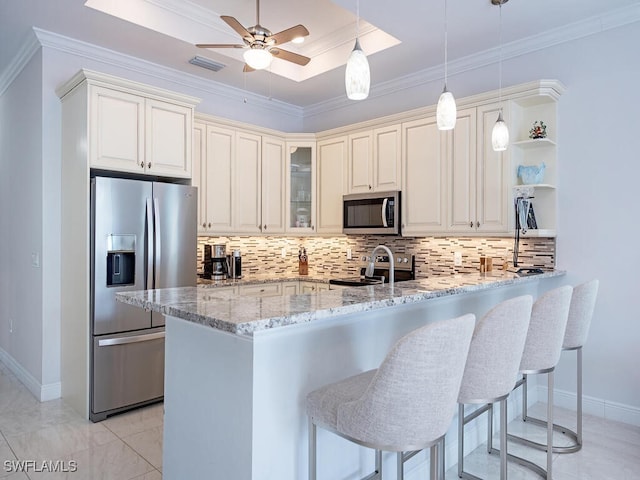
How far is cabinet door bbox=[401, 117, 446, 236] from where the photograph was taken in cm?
378

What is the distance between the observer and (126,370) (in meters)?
3.21

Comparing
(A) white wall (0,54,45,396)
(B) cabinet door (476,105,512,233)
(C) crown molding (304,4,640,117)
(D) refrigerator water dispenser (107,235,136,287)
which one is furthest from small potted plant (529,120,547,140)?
(A) white wall (0,54,45,396)

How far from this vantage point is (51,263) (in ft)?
11.5

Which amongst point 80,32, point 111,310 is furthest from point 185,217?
point 80,32

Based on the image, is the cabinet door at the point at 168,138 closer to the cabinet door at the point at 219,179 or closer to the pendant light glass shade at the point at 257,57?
the cabinet door at the point at 219,179

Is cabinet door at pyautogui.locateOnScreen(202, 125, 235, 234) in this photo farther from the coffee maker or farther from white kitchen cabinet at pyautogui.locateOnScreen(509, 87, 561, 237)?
white kitchen cabinet at pyautogui.locateOnScreen(509, 87, 561, 237)

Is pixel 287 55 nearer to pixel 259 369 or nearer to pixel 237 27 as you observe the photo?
pixel 237 27

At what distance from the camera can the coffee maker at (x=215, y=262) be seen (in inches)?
166

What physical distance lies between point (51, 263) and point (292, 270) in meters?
2.50

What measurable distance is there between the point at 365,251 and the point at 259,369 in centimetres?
331

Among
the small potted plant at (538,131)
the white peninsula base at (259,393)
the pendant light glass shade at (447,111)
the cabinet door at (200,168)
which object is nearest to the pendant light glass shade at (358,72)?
the pendant light glass shade at (447,111)

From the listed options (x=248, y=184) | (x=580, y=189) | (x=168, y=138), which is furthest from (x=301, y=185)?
(x=580, y=189)

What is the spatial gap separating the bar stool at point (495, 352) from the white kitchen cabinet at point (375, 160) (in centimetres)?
243

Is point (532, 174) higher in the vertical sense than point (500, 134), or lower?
lower
